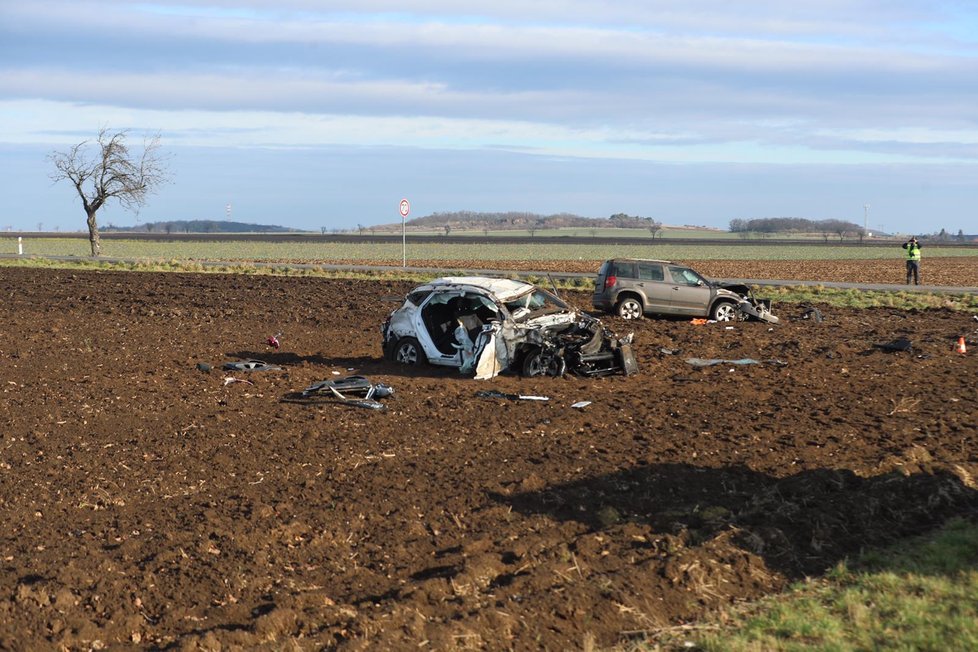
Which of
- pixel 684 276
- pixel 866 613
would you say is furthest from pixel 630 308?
pixel 866 613

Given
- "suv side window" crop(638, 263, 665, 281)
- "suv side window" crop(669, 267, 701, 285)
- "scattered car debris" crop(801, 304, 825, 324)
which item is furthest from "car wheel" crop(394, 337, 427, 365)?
"scattered car debris" crop(801, 304, 825, 324)

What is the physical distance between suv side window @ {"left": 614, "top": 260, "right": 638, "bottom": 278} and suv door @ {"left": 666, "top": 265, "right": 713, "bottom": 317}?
3.02ft

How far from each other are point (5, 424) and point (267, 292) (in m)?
20.8

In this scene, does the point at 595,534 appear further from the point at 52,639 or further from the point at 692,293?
the point at 692,293

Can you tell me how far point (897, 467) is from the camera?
36.6 feet

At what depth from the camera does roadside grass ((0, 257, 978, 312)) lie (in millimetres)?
32219

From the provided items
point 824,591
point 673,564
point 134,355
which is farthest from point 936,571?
point 134,355

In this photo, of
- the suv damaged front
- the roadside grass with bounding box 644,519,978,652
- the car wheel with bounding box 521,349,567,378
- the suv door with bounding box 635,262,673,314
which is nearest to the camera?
the roadside grass with bounding box 644,519,978,652

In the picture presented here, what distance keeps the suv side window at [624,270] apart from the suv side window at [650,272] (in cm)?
17

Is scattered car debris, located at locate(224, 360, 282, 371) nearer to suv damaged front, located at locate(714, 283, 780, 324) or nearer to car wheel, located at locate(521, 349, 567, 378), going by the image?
car wheel, located at locate(521, 349, 567, 378)

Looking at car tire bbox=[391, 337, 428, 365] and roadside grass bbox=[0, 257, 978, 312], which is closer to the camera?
car tire bbox=[391, 337, 428, 365]

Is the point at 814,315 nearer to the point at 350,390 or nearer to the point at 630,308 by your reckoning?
the point at 630,308

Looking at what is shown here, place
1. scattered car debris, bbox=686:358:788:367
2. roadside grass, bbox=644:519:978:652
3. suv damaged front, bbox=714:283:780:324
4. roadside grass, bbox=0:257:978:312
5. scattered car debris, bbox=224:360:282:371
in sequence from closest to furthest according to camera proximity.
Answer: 1. roadside grass, bbox=644:519:978:652
2. scattered car debris, bbox=224:360:282:371
3. scattered car debris, bbox=686:358:788:367
4. suv damaged front, bbox=714:283:780:324
5. roadside grass, bbox=0:257:978:312

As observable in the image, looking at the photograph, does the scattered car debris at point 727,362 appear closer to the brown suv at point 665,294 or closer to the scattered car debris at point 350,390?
the scattered car debris at point 350,390
